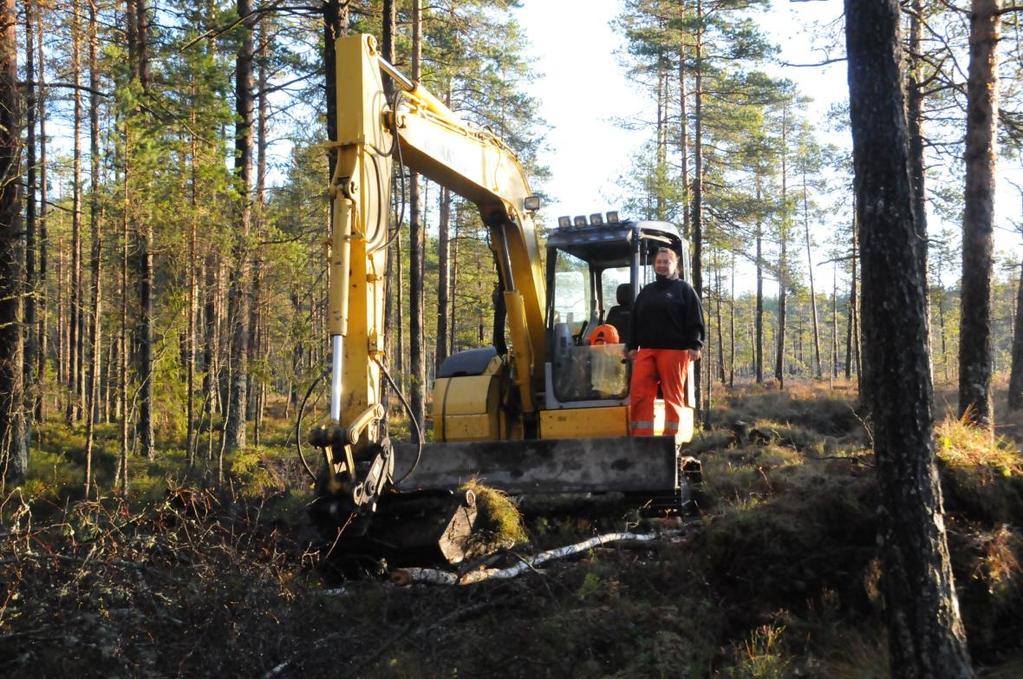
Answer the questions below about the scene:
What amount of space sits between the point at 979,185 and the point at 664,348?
4.92m

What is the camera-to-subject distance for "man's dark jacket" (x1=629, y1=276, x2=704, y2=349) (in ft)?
25.5

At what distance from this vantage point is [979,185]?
980 cm

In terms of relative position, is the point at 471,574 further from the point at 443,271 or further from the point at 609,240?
the point at 443,271

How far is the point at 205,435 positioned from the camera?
19141 millimetres

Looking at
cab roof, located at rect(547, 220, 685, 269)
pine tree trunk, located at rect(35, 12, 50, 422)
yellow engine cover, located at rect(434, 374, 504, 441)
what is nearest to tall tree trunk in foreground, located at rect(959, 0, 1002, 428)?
cab roof, located at rect(547, 220, 685, 269)

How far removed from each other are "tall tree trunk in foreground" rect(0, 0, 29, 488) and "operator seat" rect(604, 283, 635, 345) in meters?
7.54

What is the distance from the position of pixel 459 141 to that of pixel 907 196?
419 cm

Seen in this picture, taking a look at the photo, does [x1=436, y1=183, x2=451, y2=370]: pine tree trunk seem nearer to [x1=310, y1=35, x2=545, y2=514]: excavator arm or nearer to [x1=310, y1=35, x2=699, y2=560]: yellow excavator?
[x1=310, y1=35, x2=699, y2=560]: yellow excavator

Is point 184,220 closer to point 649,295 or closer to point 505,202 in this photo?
point 505,202

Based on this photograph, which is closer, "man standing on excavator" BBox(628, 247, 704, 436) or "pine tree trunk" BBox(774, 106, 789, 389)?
"man standing on excavator" BBox(628, 247, 704, 436)

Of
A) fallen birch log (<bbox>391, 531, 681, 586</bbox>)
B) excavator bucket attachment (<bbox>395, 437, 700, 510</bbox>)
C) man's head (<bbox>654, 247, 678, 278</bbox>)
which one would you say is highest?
man's head (<bbox>654, 247, 678, 278</bbox>)

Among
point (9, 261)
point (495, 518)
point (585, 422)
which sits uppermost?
point (9, 261)

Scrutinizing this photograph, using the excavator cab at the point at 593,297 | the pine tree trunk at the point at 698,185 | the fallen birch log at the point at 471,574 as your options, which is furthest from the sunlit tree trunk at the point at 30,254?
the pine tree trunk at the point at 698,185

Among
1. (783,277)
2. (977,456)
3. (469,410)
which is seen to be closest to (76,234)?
(469,410)
